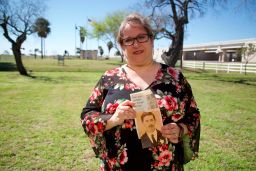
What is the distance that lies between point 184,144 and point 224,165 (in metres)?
2.95

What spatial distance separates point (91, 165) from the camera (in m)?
4.72

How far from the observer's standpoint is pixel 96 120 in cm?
215

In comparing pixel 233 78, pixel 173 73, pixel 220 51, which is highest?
pixel 220 51

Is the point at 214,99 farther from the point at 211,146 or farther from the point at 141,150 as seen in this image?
the point at 141,150

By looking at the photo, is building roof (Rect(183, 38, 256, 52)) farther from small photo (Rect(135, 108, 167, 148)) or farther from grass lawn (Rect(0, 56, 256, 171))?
small photo (Rect(135, 108, 167, 148))

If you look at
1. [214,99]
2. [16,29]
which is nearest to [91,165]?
[214,99]

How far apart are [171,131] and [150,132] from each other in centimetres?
16

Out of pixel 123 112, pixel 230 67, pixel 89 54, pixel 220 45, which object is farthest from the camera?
pixel 89 54

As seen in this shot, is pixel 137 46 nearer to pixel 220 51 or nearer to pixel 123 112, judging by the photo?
pixel 123 112

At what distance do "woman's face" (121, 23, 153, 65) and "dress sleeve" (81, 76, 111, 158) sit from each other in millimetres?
364

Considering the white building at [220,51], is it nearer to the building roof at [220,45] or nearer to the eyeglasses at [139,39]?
the building roof at [220,45]

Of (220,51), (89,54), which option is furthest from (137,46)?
(89,54)

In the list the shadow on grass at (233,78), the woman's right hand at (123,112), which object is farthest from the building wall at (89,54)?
the woman's right hand at (123,112)

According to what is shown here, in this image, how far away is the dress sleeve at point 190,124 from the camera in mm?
2184
